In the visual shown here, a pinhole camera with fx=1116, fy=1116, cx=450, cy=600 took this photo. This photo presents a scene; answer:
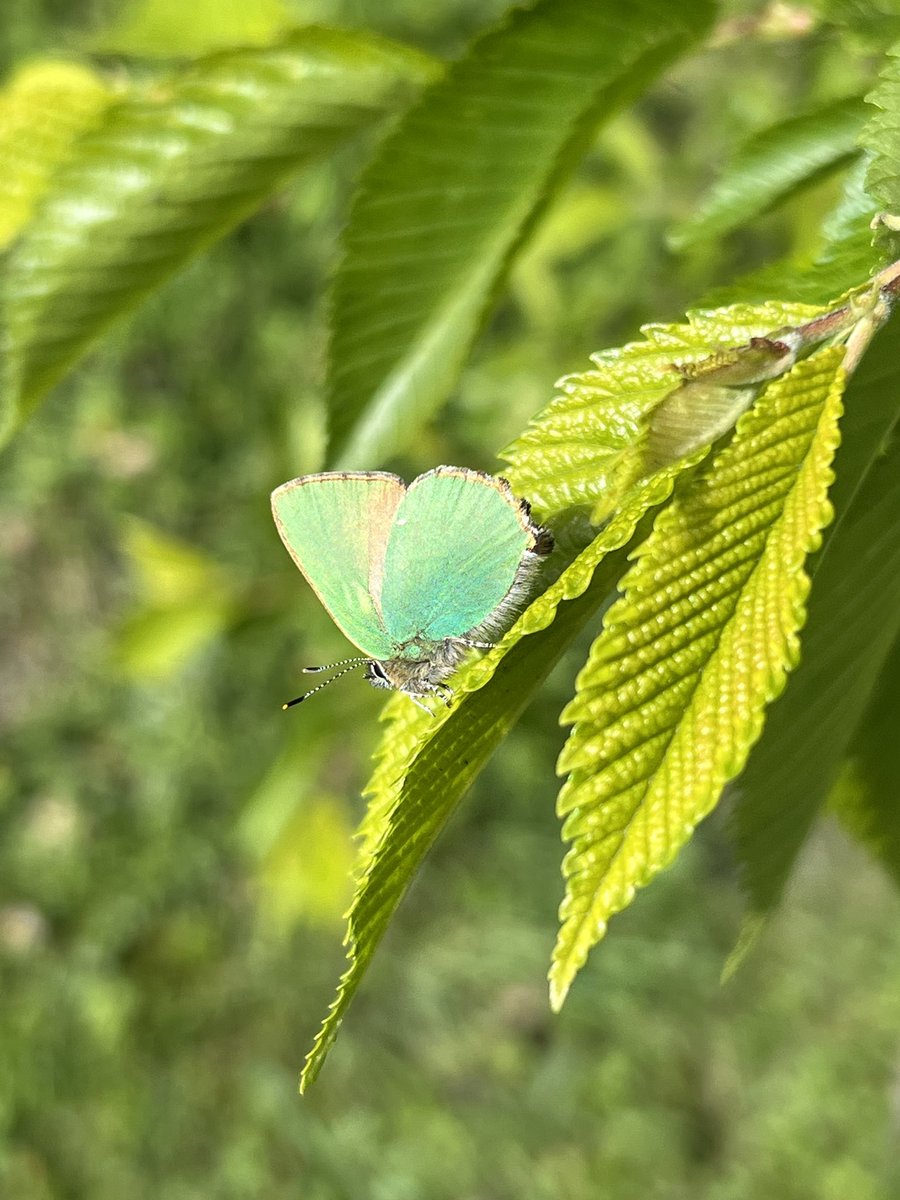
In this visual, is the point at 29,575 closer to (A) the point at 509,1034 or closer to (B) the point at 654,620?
(A) the point at 509,1034

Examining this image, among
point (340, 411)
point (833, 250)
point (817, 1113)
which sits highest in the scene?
point (833, 250)

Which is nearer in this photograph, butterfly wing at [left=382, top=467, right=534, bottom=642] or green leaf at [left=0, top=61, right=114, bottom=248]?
butterfly wing at [left=382, top=467, right=534, bottom=642]

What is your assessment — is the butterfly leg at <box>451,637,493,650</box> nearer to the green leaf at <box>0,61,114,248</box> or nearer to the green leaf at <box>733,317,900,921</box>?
the green leaf at <box>733,317,900,921</box>

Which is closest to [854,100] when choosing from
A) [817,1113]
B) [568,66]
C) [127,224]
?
[568,66]

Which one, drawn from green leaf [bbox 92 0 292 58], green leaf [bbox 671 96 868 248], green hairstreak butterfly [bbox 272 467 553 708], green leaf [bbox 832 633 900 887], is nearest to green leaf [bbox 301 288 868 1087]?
green hairstreak butterfly [bbox 272 467 553 708]

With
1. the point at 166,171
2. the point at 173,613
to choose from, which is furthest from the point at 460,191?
the point at 173,613

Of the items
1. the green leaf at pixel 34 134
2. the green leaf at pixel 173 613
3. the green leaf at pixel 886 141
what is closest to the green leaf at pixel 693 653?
the green leaf at pixel 886 141
